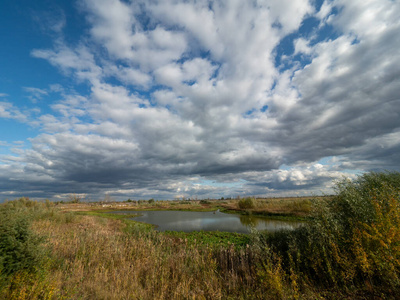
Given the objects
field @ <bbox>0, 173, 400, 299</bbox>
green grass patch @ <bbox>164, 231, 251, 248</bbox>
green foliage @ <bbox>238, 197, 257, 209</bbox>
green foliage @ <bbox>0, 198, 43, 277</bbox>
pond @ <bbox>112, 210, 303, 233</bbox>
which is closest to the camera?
field @ <bbox>0, 173, 400, 299</bbox>

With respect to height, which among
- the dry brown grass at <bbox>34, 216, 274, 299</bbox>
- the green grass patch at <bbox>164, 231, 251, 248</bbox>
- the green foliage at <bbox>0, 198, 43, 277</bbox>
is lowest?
the green grass patch at <bbox>164, 231, 251, 248</bbox>

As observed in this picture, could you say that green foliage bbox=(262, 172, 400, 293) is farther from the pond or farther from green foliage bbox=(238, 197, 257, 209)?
green foliage bbox=(238, 197, 257, 209)

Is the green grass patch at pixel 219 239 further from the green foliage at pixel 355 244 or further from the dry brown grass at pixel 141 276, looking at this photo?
the dry brown grass at pixel 141 276

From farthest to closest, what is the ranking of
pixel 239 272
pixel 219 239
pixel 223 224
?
1. pixel 223 224
2. pixel 219 239
3. pixel 239 272

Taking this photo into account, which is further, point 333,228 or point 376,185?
point 376,185

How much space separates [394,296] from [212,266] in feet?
20.0

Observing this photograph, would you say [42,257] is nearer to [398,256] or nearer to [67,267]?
[67,267]

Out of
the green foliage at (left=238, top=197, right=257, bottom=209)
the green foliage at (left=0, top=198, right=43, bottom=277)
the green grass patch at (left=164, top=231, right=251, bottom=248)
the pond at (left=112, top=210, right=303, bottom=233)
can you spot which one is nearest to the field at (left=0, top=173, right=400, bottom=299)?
the green foliage at (left=0, top=198, right=43, bottom=277)

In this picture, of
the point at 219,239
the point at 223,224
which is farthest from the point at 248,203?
the point at 219,239

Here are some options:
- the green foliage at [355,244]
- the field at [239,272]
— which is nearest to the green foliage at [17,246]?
the field at [239,272]

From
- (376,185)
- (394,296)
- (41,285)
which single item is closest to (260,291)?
(394,296)

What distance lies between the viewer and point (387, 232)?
5.81 metres

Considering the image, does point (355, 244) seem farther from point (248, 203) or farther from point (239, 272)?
point (248, 203)

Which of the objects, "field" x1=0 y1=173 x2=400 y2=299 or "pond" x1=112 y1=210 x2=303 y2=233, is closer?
"field" x1=0 y1=173 x2=400 y2=299
